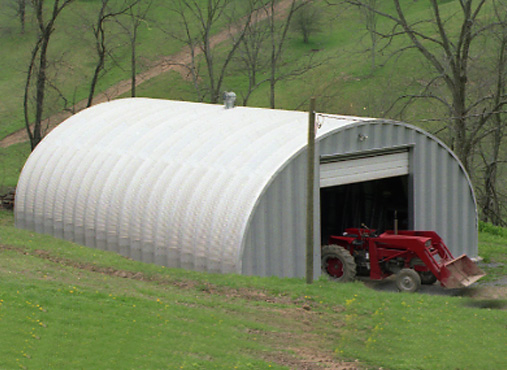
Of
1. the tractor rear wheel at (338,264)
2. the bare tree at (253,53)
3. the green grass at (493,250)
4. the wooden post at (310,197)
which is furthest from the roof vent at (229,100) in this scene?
the bare tree at (253,53)

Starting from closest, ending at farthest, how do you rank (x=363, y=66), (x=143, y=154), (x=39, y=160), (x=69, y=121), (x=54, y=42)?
1. (x=143, y=154)
2. (x=39, y=160)
3. (x=69, y=121)
4. (x=363, y=66)
5. (x=54, y=42)

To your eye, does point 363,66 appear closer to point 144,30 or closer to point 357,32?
point 357,32

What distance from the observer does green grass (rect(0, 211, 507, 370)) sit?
41.2 feet

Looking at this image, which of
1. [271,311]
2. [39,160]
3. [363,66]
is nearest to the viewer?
[271,311]

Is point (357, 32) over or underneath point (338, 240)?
over

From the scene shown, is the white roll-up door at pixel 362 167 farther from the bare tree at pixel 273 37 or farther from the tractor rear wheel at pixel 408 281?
the bare tree at pixel 273 37

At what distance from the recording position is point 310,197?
1792cm

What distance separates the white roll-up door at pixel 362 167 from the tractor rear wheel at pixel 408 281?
3.25 meters

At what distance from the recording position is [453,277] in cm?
1964

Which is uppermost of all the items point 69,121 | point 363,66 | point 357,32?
point 357,32

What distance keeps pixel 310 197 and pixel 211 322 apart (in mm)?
4501

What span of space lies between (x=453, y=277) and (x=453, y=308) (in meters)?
2.27

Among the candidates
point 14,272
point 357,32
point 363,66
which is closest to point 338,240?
point 14,272

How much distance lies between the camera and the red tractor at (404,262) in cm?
1977
